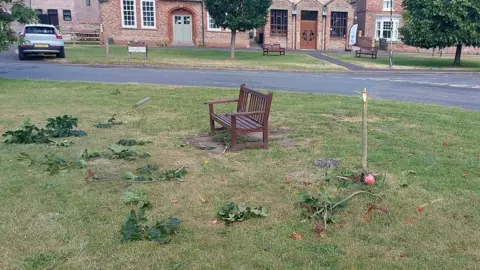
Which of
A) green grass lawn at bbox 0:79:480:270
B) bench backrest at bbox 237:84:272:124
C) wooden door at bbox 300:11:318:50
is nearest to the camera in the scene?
green grass lawn at bbox 0:79:480:270

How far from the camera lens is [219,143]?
7426mm

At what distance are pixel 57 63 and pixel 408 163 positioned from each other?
20881 mm

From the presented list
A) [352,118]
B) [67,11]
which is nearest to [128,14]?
[67,11]

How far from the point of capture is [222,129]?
830 centimetres

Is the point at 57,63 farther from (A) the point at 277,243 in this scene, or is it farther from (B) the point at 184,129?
(A) the point at 277,243

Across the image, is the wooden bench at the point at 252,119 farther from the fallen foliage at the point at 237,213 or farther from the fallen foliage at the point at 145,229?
the fallen foliage at the point at 145,229

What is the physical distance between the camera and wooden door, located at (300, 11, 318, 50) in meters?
43.6

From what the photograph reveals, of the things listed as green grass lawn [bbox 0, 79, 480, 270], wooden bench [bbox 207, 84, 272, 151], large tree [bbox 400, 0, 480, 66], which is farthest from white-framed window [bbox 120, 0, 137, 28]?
wooden bench [bbox 207, 84, 272, 151]

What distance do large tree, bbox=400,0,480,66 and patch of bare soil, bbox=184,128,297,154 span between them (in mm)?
23435

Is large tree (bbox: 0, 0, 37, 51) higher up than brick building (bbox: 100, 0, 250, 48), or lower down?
lower down

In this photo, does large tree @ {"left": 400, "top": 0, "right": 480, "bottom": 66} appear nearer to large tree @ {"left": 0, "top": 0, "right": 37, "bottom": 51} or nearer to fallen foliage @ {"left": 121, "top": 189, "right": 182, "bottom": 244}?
large tree @ {"left": 0, "top": 0, "right": 37, "bottom": 51}

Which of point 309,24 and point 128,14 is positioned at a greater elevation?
point 128,14

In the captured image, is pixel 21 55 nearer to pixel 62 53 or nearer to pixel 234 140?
pixel 62 53

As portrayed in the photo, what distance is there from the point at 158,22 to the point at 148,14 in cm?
112
